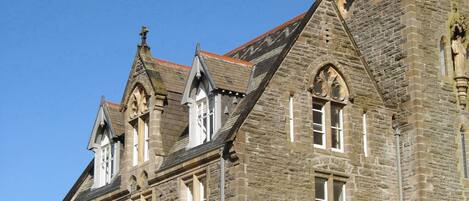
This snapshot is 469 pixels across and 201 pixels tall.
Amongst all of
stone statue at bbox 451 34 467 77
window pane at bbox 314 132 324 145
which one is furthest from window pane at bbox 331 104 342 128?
stone statue at bbox 451 34 467 77

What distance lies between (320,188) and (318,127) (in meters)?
2.02

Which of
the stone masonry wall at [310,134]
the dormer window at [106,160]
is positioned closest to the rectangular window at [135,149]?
the dormer window at [106,160]

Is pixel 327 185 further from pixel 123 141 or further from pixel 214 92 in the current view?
pixel 123 141

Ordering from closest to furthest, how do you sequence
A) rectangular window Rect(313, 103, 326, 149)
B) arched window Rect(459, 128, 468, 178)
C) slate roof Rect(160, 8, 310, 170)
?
1. slate roof Rect(160, 8, 310, 170)
2. rectangular window Rect(313, 103, 326, 149)
3. arched window Rect(459, 128, 468, 178)

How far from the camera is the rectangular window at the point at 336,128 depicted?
35656 mm

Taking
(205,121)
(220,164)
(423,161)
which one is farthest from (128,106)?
(423,161)

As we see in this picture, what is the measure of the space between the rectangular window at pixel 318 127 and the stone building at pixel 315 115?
0.10 feet

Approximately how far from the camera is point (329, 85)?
3581 centimetres

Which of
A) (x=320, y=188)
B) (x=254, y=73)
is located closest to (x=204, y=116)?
(x=254, y=73)

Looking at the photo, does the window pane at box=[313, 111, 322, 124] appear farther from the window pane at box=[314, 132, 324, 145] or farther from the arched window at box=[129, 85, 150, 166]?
the arched window at box=[129, 85, 150, 166]

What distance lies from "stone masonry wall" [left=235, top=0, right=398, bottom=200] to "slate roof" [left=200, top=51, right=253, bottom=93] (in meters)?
1.59

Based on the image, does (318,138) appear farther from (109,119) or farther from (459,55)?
(109,119)

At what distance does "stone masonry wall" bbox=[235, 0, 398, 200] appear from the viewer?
33.4 metres

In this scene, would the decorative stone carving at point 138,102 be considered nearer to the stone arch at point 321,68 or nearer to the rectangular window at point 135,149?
the rectangular window at point 135,149
